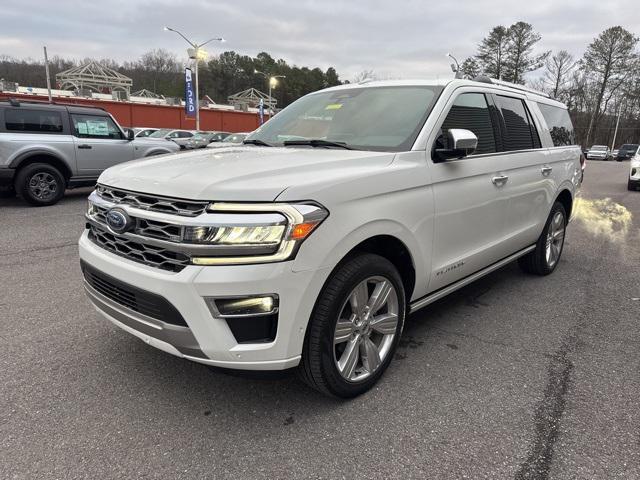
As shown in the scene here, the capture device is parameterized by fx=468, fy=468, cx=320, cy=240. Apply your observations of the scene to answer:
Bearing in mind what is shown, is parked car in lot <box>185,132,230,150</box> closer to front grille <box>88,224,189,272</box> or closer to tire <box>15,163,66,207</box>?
tire <box>15,163,66,207</box>

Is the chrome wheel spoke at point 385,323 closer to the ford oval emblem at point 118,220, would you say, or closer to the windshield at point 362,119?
the windshield at point 362,119

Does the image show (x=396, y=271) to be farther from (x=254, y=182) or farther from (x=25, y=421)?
(x=25, y=421)

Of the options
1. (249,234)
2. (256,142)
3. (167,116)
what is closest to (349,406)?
(249,234)

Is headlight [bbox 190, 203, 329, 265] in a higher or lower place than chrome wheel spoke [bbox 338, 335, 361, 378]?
higher

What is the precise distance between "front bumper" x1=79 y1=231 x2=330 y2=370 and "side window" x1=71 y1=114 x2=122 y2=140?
843 cm

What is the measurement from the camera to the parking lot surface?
88.4 inches

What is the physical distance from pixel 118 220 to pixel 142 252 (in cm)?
24

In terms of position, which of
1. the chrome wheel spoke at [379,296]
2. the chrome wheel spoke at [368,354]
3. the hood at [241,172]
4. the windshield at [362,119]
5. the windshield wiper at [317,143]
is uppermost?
the windshield at [362,119]

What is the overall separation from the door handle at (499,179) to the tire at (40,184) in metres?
8.39

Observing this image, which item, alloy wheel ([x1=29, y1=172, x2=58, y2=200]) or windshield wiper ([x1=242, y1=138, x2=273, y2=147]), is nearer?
windshield wiper ([x1=242, y1=138, x2=273, y2=147])

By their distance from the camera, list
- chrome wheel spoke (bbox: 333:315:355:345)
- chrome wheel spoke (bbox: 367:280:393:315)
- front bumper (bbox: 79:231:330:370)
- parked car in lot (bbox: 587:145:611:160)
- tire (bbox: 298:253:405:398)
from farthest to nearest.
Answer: parked car in lot (bbox: 587:145:611:160)
chrome wheel spoke (bbox: 367:280:393:315)
chrome wheel spoke (bbox: 333:315:355:345)
tire (bbox: 298:253:405:398)
front bumper (bbox: 79:231:330:370)

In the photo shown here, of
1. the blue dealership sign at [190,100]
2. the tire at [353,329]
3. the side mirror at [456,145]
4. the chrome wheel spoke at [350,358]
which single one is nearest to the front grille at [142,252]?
the tire at [353,329]

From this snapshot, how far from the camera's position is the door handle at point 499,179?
366 centimetres

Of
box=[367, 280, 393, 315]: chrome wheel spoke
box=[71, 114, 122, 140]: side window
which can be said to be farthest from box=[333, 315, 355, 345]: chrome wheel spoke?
box=[71, 114, 122, 140]: side window
